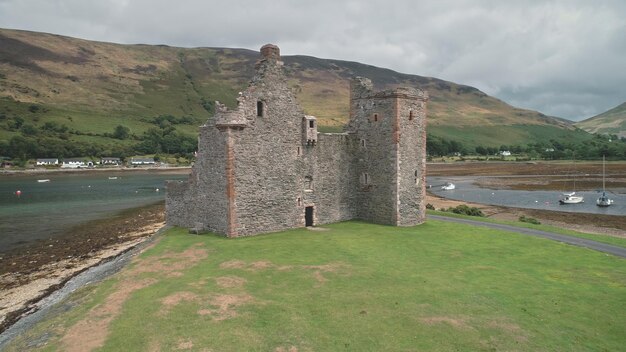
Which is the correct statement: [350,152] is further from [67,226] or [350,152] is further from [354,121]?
[67,226]

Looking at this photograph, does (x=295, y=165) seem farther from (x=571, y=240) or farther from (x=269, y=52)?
(x=571, y=240)

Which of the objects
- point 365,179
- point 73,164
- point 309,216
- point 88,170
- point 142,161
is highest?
point 142,161

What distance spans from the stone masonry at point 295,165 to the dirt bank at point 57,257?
7687mm

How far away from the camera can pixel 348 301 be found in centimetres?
1590

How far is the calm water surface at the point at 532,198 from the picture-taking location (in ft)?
201

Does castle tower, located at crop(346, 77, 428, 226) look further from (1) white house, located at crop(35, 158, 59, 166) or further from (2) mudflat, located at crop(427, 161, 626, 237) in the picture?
(1) white house, located at crop(35, 158, 59, 166)

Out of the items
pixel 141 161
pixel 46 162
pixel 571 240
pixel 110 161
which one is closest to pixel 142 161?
pixel 141 161

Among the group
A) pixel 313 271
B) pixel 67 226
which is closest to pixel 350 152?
pixel 313 271

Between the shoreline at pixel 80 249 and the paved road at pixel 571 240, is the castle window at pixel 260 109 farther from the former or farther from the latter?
the paved road at pixel 571 240

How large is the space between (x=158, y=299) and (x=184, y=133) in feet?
632

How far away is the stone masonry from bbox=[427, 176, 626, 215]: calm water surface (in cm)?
4121

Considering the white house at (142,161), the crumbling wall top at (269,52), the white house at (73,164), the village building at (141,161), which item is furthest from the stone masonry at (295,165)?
the white house at (142,161)

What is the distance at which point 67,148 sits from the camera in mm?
155125

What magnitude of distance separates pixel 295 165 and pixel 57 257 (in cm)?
2058
